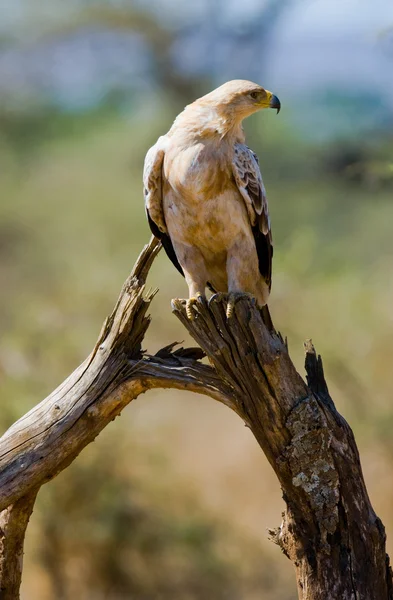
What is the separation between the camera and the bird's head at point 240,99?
4801 millimetres

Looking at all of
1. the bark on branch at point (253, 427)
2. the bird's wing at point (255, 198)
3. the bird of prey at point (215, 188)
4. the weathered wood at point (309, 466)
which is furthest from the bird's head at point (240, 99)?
the weathered wood at point (309, 466)

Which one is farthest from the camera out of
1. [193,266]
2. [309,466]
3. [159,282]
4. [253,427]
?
[159,282]

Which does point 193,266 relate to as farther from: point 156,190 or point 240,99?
point 240,99

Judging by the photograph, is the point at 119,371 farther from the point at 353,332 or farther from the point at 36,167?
the point at 36,167

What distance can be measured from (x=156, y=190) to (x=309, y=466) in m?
1.98

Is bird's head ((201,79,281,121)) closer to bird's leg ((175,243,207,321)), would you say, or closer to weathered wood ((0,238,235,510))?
bird's leg ((175,243,207,321))

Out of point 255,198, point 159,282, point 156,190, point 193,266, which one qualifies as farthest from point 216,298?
point 159,282

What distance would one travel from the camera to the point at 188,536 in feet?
31.8

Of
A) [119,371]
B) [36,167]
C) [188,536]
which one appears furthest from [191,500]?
[36,167]

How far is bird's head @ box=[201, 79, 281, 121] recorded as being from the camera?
189 inches

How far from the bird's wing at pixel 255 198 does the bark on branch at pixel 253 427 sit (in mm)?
764

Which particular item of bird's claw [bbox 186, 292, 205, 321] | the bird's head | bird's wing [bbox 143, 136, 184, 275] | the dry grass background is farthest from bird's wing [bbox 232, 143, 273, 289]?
the dry grass background

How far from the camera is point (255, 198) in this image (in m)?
4.88

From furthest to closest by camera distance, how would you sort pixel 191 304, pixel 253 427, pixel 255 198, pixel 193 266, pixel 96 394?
pixel 193 266
pixel 255 198
pixel 191 304
pixel 96 394
pixel 253 427
